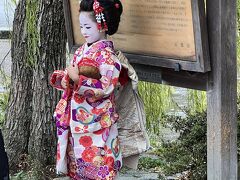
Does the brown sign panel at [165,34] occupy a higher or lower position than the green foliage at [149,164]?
higher

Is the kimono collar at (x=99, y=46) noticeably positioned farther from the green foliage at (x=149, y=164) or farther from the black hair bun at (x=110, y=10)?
the green foliage at (x=149, y=164)

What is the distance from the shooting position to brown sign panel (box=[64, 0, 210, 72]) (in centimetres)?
354

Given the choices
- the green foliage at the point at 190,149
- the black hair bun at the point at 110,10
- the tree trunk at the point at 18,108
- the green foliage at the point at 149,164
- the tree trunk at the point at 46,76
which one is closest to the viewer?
the black hair bun at the point at 110,10

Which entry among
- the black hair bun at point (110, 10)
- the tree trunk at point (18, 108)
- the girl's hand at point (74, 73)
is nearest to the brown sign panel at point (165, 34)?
the black hair bun at point (110, 10)

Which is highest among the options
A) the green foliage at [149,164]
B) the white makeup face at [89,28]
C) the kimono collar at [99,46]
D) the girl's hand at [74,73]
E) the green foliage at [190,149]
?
the white makeup face at [89,28]

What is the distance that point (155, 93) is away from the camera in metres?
5.57

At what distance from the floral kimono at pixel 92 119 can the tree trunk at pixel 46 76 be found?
1.33 m

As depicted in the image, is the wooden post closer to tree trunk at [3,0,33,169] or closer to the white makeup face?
the white makeup face

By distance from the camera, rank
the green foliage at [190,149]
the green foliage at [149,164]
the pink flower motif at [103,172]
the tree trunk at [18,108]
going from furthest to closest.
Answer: the green foliage at [149,164] → the tree trunk at [18,108] → the green foliage at [190,149] → the pink flower motif at [103,172]

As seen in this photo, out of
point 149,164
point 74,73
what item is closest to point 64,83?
point 74,73

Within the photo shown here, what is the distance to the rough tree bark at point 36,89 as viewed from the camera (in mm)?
5125

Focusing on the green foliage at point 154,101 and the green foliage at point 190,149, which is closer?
the green foliage at point 190,149

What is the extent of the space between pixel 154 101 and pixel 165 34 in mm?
1901

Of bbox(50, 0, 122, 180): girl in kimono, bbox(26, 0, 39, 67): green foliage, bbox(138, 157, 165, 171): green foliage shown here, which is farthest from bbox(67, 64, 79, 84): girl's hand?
bbox(138, 157, 165, 171): green foliage
